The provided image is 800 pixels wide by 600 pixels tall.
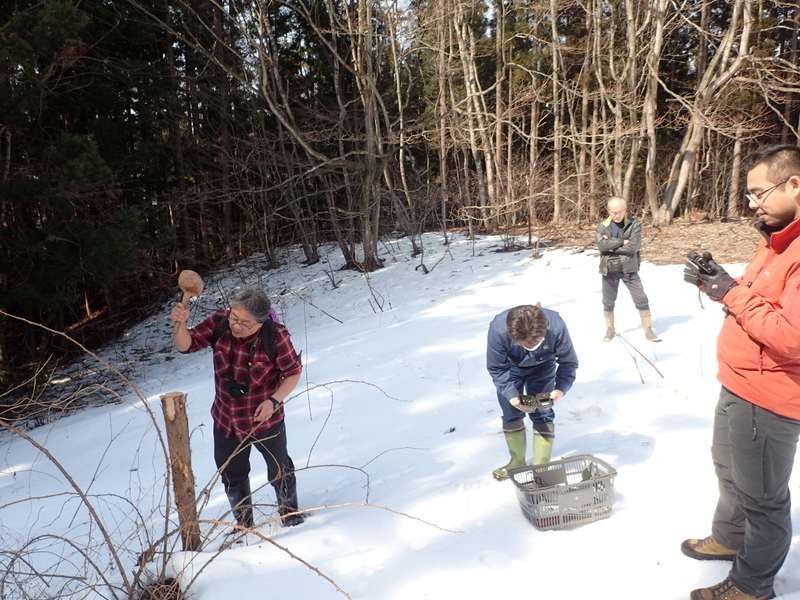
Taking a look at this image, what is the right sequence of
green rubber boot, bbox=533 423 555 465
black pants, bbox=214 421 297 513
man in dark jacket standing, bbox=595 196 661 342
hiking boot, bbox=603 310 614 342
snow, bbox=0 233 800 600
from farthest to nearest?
hiking boot, bbox=603 310 614 342 → man in dark jacket standing, bbox=595 196 661 342 → green rubber boot, bbox=533 423 555 465 → black pants, bbox=214 421 297 513 → snow, bbox=0 233 800 600

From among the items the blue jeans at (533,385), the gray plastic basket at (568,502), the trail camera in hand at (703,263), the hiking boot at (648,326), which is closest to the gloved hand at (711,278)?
the trail camera in hand at (703,263)

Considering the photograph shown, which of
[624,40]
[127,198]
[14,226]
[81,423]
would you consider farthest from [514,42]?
[81,423]

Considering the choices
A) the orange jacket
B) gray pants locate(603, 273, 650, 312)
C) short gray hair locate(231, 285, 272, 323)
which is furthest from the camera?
gray pants locate(603, 273, 650, 312)

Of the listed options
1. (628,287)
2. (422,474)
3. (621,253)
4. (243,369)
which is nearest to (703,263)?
(243,369)

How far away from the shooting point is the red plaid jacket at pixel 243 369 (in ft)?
9.80

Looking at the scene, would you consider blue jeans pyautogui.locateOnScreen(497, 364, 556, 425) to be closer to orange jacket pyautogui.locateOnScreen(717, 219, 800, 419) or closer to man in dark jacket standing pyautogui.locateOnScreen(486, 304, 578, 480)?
man in dark jacket standing pyautogui.locateOnScreen(486, 304, 578, 480)

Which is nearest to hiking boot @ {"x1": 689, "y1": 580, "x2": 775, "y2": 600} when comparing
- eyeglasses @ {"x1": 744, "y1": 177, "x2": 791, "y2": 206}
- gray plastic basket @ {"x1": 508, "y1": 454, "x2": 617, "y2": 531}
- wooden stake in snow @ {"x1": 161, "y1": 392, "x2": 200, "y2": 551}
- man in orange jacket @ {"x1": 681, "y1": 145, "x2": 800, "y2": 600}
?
man in orange jacket @ {"x1": 681, "y1": 145, "x2": 800, "y2": 600}

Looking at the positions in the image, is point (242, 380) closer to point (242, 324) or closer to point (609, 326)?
point (242, 324)

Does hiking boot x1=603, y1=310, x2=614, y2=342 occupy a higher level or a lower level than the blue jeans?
lower

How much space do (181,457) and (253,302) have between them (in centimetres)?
88

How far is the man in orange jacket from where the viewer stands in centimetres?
180

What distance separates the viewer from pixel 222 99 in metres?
15.3

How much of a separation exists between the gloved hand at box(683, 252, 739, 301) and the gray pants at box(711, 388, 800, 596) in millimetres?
434

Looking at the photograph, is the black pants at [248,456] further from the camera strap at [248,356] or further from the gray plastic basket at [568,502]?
the gray plastic basket at [568,502]
